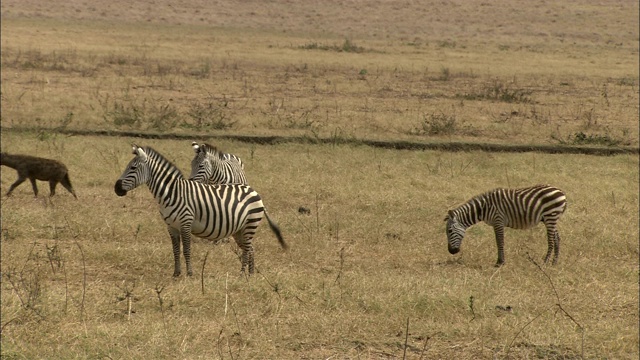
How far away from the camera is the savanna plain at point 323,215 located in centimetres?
727

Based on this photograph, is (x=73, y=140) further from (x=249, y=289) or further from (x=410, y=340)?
(x=410, y=340)

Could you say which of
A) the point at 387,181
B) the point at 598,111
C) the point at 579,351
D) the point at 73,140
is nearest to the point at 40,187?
the point at 73,140

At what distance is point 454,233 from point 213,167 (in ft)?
10.8

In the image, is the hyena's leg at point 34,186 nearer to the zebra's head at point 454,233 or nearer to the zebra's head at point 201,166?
the zebra's head at point 201,166

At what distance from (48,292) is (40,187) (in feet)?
19.6

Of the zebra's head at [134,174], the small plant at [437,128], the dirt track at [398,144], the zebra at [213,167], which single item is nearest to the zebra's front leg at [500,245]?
the zebra at [213,167]

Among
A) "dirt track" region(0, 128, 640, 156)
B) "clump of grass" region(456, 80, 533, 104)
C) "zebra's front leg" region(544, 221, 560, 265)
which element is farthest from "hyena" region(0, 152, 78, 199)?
"clump of grass" region(456, 80, 533, 104)

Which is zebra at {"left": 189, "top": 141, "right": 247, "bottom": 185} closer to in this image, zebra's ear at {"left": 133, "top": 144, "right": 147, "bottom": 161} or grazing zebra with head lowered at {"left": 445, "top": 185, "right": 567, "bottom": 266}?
zebra's ear at {"left": 133, "top": 144, "right": 147, "bottom": 161}

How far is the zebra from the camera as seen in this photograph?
36.2 feet

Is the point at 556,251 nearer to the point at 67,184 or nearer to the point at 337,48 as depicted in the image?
the point at 67,184

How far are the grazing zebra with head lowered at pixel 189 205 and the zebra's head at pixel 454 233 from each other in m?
2.32

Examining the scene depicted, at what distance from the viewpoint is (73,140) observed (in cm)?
1653

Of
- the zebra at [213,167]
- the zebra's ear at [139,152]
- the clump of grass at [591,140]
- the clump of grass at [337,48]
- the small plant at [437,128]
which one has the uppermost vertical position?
the clump of grass at [337,48]

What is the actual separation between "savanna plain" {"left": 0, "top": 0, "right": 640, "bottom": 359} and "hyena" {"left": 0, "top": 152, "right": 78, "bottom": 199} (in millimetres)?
279
